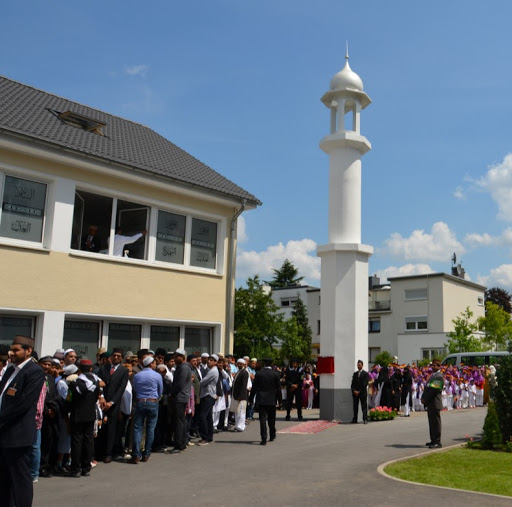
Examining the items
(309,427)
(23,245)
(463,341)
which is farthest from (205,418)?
(463,341)

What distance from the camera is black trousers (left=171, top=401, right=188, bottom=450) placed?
1235cm

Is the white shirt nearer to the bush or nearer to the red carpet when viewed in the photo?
the red carpet

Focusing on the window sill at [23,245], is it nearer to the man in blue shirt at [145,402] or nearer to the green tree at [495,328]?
the man in blue shirt at [145,402]

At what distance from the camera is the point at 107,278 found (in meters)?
15.8

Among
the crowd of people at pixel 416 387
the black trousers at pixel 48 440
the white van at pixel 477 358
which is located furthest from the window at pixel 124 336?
the white van at pixel 477 358

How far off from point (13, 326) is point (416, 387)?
49.7 feet

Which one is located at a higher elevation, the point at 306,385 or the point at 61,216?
the point at 61,216

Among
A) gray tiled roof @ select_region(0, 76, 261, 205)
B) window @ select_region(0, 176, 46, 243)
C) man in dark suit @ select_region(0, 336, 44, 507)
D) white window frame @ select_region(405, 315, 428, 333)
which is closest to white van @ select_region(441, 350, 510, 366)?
gray tiled roof @ select_region(0, 76, 261, 205)

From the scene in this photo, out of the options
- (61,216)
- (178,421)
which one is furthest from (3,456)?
(61,216)

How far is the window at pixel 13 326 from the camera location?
45.4 ft

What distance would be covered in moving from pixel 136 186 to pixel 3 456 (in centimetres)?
1065

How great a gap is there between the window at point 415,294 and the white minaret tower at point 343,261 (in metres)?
37.9

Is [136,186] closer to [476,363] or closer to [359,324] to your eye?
[359,324]

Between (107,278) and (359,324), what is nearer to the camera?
(107,278)
